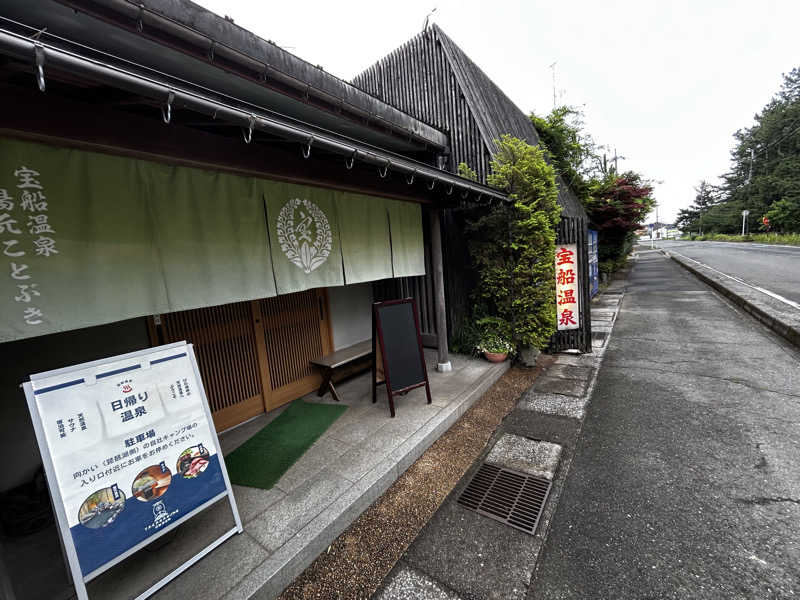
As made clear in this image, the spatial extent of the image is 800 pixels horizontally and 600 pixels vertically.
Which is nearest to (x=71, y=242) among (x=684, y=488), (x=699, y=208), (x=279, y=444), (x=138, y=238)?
(x=138, y=238)

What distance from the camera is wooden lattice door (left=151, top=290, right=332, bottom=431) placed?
401cm

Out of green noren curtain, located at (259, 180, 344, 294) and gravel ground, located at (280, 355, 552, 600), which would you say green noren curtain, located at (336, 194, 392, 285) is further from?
gravel ground, located at (280, 355, 552, 600)

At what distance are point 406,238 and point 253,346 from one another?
2885 millimetres

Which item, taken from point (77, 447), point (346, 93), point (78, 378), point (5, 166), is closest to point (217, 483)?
point (77, 447)

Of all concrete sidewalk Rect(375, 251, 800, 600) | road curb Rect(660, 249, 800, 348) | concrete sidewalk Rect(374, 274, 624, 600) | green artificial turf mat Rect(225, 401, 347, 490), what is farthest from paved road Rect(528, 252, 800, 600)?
green artificial turf mat Rect(225, 401, 347, 490)

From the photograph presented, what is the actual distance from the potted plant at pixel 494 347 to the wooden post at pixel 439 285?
0.80 metres

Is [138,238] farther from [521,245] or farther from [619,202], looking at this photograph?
[619,202]

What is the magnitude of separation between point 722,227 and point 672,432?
2565 inches

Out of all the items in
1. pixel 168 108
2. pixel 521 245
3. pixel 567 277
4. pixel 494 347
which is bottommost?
pixel 494 347

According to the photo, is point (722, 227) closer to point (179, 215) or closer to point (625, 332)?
point (625, 332)

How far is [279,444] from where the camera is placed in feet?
12.3

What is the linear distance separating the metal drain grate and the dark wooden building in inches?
146

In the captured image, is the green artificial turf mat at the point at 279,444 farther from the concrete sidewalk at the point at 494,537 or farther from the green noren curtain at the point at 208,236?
A: the green noren curtain at the point at 208,236

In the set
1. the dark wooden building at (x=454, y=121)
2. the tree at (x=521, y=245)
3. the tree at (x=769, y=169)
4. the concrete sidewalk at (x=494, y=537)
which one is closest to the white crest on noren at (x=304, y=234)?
the concrete sidewalk at (x=494, y=537)
